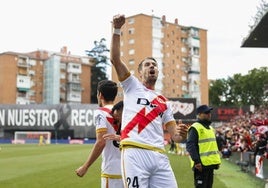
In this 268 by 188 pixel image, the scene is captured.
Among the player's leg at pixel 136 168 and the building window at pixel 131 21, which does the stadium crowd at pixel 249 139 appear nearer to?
the player's leg at pixel 136 168

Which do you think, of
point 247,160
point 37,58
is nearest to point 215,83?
point 37,58

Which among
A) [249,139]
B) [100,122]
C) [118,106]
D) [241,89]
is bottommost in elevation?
[249,139]

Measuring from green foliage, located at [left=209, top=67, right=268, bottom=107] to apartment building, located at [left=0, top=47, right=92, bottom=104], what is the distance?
93.3 feet

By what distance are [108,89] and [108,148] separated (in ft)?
2.25

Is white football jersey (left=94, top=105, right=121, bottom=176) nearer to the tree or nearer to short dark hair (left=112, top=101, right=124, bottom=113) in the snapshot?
short dark hair (left=112, top=101, right=124, bottom=113)

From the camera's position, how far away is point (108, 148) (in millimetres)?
5637

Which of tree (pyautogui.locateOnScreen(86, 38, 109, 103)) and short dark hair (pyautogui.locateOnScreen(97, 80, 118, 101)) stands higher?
tree (pyautogui.locateOnScreen(86, 38, 109, 103))

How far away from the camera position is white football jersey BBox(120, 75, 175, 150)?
16.3ft

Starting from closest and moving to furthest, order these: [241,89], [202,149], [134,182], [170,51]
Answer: [134,182], [202,149], [170,51], [241,89]

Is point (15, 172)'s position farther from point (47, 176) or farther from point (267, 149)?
point (267, 149)

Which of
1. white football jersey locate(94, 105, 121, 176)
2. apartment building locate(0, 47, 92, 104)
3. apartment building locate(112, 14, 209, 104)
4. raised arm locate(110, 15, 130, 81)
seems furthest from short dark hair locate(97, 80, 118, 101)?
apartment building locate(0, 47, 92, 104)

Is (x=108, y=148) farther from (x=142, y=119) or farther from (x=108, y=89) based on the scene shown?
(x=142, y=119)

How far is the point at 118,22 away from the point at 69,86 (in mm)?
99456

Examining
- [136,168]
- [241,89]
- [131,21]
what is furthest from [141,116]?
[241,89]
